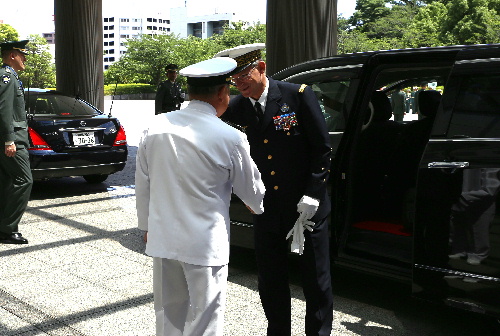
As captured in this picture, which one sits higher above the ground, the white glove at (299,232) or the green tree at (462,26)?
the green tree at (462,26)

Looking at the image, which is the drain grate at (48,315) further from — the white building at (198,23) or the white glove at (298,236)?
the white building at (198,23)

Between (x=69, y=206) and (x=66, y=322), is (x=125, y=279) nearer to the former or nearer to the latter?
(x=66, y=322)

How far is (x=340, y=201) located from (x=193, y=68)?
210cm

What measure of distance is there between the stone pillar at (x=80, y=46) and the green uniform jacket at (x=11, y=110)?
7408mm

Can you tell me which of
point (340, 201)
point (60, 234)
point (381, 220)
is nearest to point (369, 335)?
point (340, 201)

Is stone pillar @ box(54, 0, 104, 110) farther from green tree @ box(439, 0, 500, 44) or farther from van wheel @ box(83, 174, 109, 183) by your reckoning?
green tree @ box(439, 0, 500, 44)

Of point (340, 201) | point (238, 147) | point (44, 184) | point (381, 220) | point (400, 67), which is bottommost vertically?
point (44, 184)

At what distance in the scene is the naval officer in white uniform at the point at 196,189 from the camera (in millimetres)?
2688

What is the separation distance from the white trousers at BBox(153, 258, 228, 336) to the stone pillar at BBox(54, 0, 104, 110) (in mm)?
11583

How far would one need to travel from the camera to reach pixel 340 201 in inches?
179

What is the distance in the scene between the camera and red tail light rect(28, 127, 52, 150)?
8.66 meters

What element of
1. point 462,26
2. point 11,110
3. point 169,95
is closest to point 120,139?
point 11,110

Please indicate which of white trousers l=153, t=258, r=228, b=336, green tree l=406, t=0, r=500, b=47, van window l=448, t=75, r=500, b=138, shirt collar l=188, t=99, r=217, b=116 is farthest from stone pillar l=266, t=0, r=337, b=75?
green tree l=406, t=0, r=500, b=47

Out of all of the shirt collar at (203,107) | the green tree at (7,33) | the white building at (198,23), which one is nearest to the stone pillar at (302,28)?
the shirt collar at (203,107)
